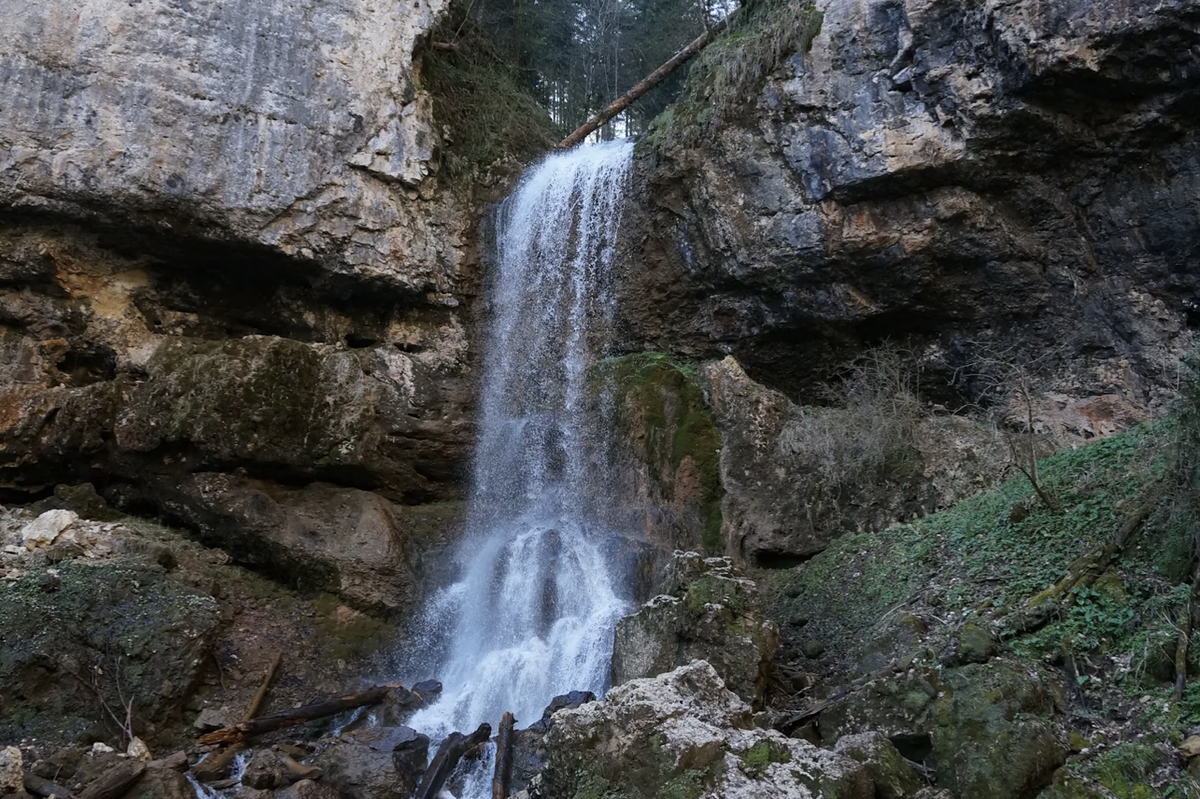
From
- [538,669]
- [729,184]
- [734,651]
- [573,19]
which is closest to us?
[734,651]

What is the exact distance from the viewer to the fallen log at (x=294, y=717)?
Answer: 8219mm

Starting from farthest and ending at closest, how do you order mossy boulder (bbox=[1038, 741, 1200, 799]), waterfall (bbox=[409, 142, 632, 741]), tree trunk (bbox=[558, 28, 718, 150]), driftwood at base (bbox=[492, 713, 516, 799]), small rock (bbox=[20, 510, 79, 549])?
tree trunk (bbox=[558, 28, 718, 150]), small rock (bbox=[20, 510, 79, 549]), waterfall (bbox=[409, 142, 632, 741]), driftwood at base (bbox=[492, 713, 516, 799]), mossy boulder (bbox=[1038, 741, 1200, 799])

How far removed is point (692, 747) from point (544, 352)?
9.32m

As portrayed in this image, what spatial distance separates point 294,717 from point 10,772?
2649 mm

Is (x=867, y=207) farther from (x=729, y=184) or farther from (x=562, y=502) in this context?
(x=562, y=502)

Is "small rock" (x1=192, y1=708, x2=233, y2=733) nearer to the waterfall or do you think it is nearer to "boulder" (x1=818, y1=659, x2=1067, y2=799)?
the waterfall

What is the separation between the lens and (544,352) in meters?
13.4

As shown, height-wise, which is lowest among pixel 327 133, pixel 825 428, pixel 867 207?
pixel 825 428

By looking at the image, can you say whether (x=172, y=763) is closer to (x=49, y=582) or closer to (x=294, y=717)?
(x=294, y=717)

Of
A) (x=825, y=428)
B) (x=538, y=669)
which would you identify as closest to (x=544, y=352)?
(x=825, y=428)

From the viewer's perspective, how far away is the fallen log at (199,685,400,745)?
27.0 ft

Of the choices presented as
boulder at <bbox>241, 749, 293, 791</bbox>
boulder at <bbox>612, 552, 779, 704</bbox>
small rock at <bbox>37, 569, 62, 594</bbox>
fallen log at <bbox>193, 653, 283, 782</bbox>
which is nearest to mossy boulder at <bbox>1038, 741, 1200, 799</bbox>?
boulder at <bbox>612, 552, 779, 704</bbox>

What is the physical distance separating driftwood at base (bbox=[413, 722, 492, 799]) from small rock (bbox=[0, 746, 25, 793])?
10.5ft

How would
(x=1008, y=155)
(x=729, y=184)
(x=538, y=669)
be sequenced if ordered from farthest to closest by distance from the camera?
(x=729, y=184) → (x=1008, y=155) → (x=538, y=669)
